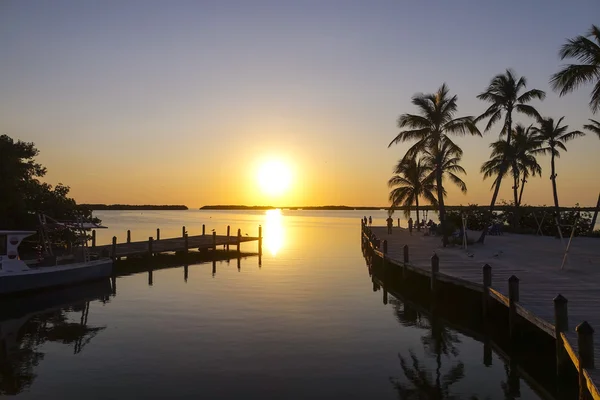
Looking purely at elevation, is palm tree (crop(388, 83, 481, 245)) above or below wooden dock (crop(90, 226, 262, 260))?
above

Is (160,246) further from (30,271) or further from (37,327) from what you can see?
(37,327)

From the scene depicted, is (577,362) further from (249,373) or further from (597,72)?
(597,72)

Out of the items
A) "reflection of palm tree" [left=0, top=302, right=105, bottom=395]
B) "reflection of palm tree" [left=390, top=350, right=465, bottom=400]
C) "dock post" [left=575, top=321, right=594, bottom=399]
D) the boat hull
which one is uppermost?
"dock post" [left=575, top=321, right=594, bottom=399]

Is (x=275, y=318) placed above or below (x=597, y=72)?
below

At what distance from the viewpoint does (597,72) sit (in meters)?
26.6

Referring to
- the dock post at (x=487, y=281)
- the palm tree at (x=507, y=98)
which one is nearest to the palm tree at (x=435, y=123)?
the palm tree at (x=507, y=98)

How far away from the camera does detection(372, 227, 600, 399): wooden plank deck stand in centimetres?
1352

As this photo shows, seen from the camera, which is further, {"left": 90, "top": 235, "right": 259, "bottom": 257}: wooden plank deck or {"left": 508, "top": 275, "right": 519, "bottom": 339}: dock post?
{"left": 90, "top": 235, "right": 259, "bottom": 257}: wooden plank deck

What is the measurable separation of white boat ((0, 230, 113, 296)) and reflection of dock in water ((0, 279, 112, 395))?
52cm

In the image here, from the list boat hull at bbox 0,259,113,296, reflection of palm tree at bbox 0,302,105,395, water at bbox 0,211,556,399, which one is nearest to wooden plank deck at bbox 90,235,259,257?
boat hull at bbox 0,259,113,296

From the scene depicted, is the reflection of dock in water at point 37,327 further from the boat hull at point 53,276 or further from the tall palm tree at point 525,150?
the tall palm tree at point 525,150

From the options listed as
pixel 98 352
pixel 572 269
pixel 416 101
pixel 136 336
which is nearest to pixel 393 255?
pixel 572 269

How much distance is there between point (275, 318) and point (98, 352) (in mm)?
7307

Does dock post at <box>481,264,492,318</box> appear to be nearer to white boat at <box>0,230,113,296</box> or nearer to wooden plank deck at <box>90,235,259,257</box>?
white boat at <box>0,230,113,296</box>
